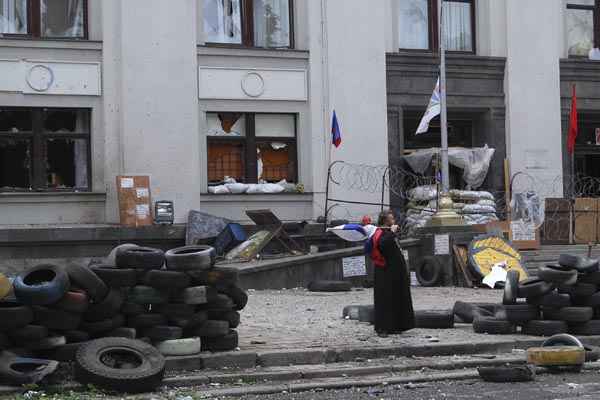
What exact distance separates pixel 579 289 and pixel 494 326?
3.98 feet

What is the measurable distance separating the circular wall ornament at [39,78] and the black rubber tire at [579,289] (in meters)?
13.4

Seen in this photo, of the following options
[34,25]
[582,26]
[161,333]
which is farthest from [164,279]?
[582,26]

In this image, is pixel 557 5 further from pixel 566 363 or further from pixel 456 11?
pixel 566 363

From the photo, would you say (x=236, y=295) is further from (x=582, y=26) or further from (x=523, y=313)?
(x=582, y=26)

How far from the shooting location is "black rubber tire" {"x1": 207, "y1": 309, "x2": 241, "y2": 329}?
12250 millimetres

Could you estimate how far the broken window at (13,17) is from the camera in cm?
2320

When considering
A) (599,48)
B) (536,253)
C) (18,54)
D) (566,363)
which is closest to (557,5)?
(599,48)

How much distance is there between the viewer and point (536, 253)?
79.5 ft

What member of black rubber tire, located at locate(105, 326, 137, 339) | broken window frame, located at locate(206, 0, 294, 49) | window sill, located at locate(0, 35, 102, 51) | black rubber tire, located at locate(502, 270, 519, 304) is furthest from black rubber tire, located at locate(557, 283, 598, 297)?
window sill, located at locate(0, 35, 102, 51)

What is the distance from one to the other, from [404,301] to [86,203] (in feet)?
37.2

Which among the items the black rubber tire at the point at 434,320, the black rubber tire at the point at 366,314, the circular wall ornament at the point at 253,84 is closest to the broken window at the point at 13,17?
the circular wall ornament at the point at 253,84

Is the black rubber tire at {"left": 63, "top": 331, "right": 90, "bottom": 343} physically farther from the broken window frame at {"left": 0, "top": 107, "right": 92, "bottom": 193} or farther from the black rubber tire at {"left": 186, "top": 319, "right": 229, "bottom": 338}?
the broken window frame at {"left": 0, "top": 107, "right": 92, "bottom": 193}

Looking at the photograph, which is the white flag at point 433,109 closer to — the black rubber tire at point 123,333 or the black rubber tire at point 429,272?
the black rubber tire at point 429,272

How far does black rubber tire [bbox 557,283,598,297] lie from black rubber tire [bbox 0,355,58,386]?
6632 mm
